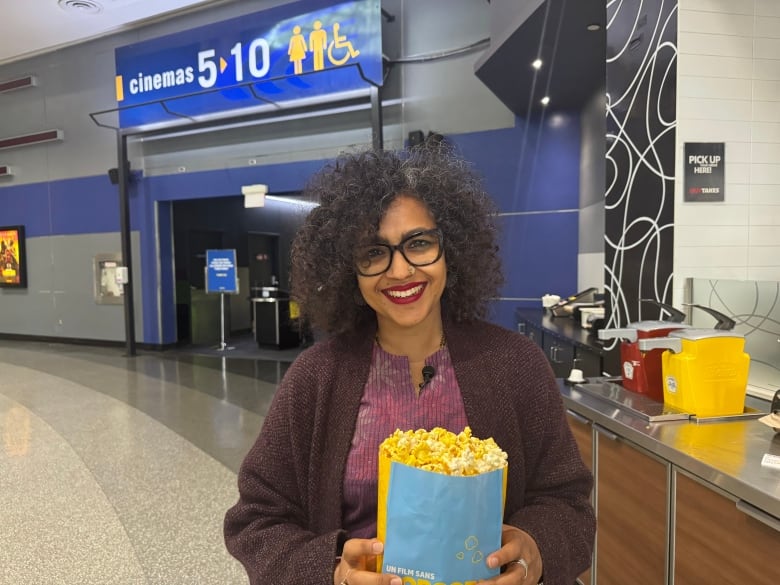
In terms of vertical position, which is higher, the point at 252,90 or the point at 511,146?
the point at 252,90

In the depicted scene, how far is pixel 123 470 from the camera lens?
4.03 m

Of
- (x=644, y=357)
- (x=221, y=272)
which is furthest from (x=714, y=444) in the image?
(x=221, y=272)

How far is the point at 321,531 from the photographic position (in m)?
1.12

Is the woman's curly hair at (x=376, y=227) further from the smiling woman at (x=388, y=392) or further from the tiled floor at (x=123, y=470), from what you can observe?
the tiled floor at (x=123, y=470)

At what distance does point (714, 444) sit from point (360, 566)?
1256 millimetres

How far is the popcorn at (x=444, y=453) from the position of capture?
828mm

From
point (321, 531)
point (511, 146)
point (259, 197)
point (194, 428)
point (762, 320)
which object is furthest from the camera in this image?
point (259, 197)

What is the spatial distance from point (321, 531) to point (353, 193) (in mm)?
704

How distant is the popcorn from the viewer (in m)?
0.83

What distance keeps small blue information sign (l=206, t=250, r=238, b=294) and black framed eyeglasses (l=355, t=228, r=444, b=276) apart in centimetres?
890

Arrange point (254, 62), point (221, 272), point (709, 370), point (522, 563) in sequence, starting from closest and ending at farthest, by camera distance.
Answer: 1. point (522, 563)
2. point (709, 370)
3. point (254, 62)
4. point (221, 272)

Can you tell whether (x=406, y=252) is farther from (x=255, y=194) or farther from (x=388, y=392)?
(x=255, y=194)

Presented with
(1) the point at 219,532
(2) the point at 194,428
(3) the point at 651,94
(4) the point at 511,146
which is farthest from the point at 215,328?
(3) the point at 651,94

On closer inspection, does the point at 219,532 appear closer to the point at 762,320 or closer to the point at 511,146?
the point at 762,320
